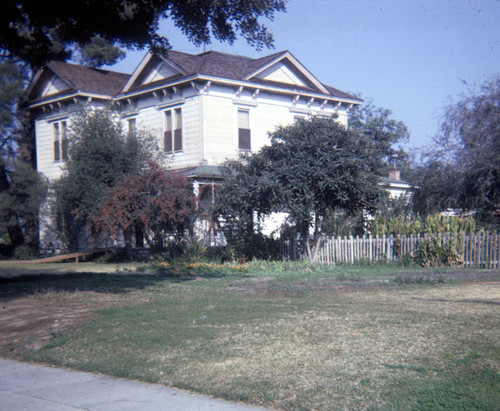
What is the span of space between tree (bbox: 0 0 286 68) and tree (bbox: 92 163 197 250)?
23.7 ft

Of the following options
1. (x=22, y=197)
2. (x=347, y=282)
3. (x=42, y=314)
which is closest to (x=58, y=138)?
(x=22, y=197)

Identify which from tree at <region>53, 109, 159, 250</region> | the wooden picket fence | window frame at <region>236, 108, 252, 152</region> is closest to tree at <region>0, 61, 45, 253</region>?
tree at <region>53, 109, 159, 250</region>

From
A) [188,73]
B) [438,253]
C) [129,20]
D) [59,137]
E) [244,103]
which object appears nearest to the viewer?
[129,20]

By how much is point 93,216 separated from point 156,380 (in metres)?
14.3

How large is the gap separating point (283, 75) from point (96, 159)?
32.2 feet

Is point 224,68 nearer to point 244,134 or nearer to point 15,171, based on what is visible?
point 244,134

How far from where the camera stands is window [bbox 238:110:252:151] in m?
26.0

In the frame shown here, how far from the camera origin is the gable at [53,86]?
97.4 ft

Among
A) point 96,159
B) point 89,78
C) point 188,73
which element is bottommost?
point 96,159

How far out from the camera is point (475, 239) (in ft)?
59.9

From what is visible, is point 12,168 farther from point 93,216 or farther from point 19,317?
point 19,317

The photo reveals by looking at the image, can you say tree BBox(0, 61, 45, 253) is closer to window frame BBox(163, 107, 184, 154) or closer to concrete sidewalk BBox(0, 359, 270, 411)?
window frame BBox(163, 107, 184, 154)

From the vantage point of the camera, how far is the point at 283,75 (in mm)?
27562

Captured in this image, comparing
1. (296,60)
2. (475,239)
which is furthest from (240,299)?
(296,60)
